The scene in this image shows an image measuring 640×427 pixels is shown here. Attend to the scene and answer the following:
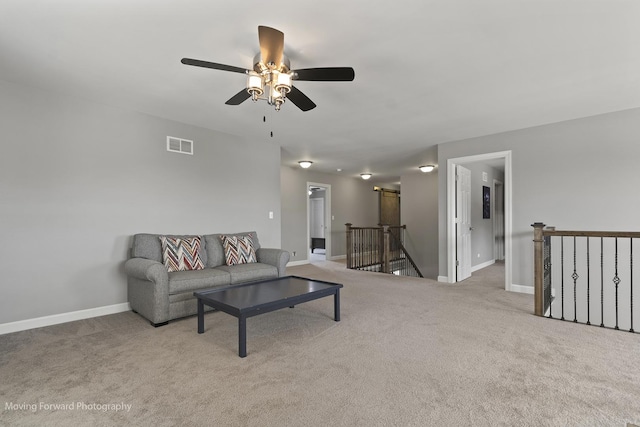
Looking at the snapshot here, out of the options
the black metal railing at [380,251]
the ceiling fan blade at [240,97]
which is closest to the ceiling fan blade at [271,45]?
the ceiling fan blade at [240,97]

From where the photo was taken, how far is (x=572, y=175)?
13.8 ft

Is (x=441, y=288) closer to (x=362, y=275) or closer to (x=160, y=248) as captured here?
(x=362, y=275)

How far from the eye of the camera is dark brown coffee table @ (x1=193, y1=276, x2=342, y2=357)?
2.51m

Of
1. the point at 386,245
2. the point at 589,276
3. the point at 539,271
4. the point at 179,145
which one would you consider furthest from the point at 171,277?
the point at 589,276

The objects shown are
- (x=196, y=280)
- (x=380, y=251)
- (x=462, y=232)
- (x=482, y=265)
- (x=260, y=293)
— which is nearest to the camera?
(x=260, y=293)

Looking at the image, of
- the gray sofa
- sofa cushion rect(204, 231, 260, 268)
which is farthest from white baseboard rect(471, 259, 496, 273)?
sofa cushion rect(204, 231, 260, 268)

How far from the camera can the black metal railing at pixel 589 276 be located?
3691 mm

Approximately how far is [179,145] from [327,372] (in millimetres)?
3563

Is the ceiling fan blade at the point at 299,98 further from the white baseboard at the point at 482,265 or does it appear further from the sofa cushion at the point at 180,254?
the white baseboard at the point at 482,265

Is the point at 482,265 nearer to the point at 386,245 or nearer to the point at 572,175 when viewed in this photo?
the point at 386,245

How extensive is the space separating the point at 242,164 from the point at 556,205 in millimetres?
4640

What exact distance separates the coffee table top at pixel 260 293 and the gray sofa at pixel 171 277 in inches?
16.6

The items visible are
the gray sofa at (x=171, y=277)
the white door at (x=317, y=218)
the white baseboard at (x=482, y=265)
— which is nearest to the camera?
the gray sofa at (x=171, y=277)

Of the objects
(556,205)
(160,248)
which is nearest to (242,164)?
(160,248)
